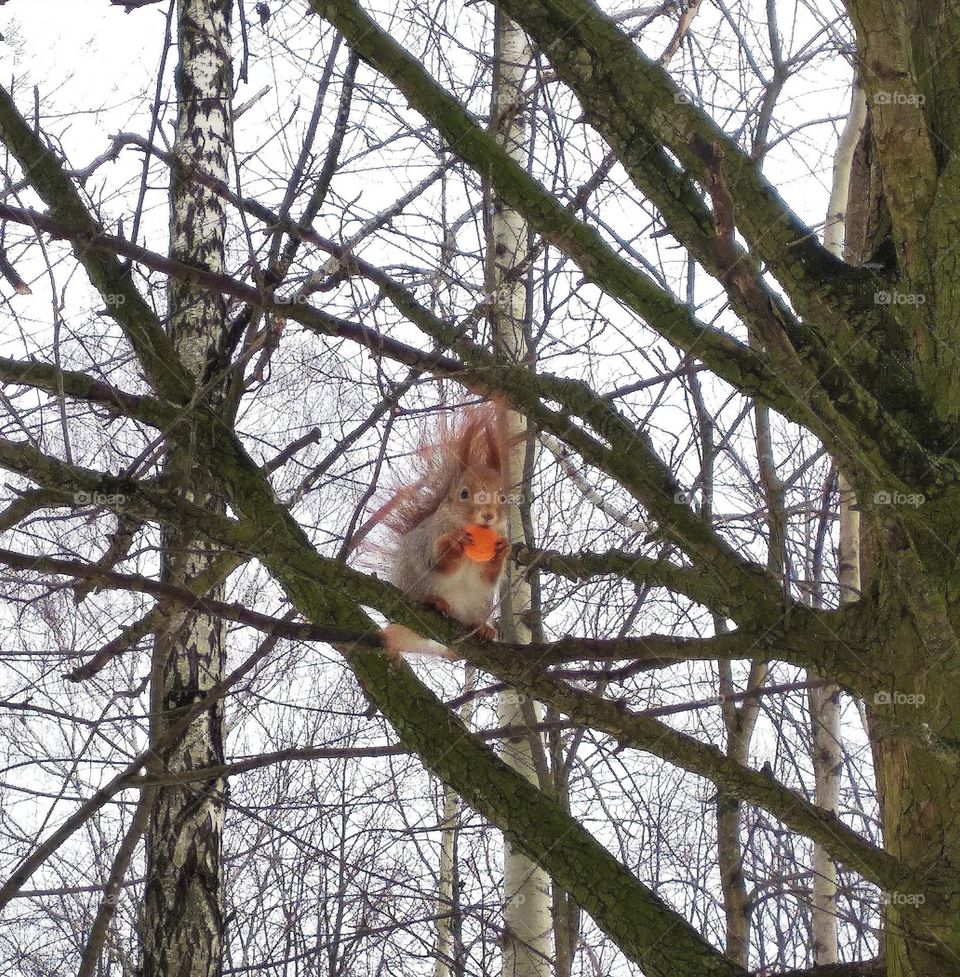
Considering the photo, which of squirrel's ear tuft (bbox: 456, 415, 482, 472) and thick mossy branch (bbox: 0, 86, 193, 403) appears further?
squirrel's ear tuft (bbox: 456, 415, 482, 472)

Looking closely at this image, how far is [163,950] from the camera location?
11.4ft

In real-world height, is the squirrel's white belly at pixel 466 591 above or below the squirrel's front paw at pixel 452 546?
below

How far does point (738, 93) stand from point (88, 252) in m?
2.50

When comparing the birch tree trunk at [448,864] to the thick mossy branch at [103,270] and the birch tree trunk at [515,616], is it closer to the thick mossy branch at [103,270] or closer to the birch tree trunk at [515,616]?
the birch tree trunk at [515,616]

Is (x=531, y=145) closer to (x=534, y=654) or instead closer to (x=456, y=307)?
(x=456, y=307)

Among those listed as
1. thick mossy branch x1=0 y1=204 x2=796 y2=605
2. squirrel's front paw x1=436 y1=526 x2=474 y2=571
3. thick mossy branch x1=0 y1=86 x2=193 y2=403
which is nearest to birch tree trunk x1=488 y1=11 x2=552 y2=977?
squirrel's front paw x1=436 y1=526 x2=474 y2=571

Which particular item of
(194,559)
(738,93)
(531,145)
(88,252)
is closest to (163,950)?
(194,559)

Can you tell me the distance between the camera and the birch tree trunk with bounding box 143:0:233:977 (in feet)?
11.4

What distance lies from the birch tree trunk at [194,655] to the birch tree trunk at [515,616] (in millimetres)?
833

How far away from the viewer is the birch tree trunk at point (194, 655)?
3.47 m

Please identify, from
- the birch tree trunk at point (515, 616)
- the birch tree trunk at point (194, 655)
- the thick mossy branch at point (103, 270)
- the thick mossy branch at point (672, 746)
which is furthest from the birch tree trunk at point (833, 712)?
the thick mossy branch at point (103, 270)

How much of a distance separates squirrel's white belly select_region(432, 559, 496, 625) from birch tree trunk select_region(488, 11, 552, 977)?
500 millimetres

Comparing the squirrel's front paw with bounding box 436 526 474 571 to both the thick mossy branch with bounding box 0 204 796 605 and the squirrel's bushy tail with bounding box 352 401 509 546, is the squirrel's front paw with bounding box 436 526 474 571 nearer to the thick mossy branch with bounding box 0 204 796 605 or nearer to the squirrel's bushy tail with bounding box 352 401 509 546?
the squirrel's bushy tail with bounding box 352 401 509 546

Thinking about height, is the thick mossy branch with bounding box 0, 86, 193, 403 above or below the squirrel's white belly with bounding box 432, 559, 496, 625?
above
